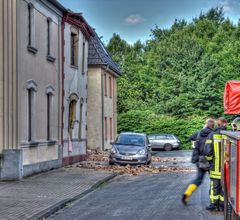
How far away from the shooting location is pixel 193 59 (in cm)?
6644

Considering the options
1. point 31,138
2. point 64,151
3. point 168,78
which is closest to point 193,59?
point 168,78

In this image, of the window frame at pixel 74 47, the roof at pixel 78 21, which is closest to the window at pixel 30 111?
the roof at pixel 78 21

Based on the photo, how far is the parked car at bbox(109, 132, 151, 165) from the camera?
90.2 ft

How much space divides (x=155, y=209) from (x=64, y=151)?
13919 mm

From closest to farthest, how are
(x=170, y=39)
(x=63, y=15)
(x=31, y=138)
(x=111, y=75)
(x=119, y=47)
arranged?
(x=31, y=138), (x=63, y=15), (x=111, y=75), (x=170, y=39), (x=119, y=47)

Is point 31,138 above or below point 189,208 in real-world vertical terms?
above

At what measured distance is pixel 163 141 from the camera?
5094 cm

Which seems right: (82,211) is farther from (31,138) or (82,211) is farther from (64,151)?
(64,151)

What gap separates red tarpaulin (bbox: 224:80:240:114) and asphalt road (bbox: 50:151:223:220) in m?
2.25

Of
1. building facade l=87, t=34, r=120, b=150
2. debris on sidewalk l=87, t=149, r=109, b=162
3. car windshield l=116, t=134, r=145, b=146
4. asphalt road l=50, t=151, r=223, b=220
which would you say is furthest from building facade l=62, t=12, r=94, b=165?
building facade l=87, t=34, r=120, b=150

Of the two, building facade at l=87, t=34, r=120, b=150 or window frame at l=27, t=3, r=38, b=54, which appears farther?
building facade at l=87, t=34, r=120, b=150

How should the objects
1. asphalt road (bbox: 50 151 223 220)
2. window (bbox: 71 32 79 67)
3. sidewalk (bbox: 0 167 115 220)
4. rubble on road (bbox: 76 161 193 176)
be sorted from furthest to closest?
window (bbox: 71 32 79 67) → rubble on road (bbox: 76 161 193 176) → sidewalk (bbox: 0 167 115 220) → asphalt road (bbox: 50 151 223 220)

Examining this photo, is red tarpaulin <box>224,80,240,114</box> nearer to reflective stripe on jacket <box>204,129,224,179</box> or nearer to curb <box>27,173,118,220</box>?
reflective stripe on jacket <box>204,129,224,179</box>

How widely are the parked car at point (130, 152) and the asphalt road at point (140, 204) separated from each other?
23.4ft
